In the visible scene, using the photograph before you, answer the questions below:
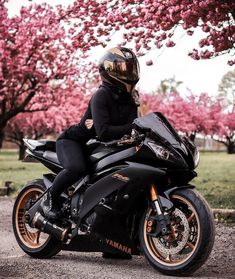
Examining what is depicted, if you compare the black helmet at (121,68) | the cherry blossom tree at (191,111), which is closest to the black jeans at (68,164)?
the black helmet at (121,68)

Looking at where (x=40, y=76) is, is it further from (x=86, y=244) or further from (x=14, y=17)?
(x=86, y=244)

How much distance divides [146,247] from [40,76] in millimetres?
18956

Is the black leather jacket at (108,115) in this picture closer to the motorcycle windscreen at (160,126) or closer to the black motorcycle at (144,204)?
the black motorcycle at (144,204)

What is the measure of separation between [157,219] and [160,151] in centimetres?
53

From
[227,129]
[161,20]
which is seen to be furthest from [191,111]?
[161,20]

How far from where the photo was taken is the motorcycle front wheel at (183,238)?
4953 mm

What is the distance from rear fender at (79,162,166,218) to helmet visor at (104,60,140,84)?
722 mm

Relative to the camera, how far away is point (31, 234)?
647 cm

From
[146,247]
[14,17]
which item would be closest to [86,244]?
[146,247]

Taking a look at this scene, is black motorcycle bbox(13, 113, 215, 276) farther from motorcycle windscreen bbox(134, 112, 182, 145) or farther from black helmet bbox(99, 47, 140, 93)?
black helmet bbox(99, 47, 140, 93)

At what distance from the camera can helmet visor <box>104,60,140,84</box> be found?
5535 millimetres

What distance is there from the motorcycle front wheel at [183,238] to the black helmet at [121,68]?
3.31ft

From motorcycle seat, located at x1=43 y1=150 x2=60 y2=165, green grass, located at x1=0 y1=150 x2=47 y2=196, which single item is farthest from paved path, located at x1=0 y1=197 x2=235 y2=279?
green grass, located at x1=0 y1=150 x2=47 y2=196

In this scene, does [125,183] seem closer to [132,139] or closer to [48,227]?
[132,139]
